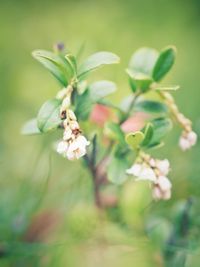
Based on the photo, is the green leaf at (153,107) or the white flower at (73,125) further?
the green leaf at (153,107)

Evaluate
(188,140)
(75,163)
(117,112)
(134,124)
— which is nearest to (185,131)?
(188,140)

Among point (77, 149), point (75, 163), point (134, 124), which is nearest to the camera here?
point (77, 149)

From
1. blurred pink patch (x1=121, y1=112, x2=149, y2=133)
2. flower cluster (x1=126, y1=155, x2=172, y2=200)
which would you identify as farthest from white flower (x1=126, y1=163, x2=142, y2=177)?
blurred pink patch (x1=121, y1=112, x2=149, y2=133)

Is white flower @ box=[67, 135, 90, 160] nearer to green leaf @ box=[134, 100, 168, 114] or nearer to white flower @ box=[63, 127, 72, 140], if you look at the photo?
white flower @ box=[63, 127, 72, 140]

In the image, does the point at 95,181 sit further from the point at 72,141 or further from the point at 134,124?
the point at 72,141

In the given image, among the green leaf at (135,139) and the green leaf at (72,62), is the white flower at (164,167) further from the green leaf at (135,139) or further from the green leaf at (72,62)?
the green leaf at (72,62)

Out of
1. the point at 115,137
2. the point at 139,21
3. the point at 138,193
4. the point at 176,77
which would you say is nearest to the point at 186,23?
the point at 139,21

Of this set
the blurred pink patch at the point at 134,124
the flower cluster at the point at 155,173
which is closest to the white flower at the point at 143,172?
the flower cluster at the point at 155,173

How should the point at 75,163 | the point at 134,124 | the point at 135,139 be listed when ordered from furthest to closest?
the point at 75,163 → the point at 134,124 → the point at 135,139

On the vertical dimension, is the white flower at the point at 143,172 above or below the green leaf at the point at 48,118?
below
